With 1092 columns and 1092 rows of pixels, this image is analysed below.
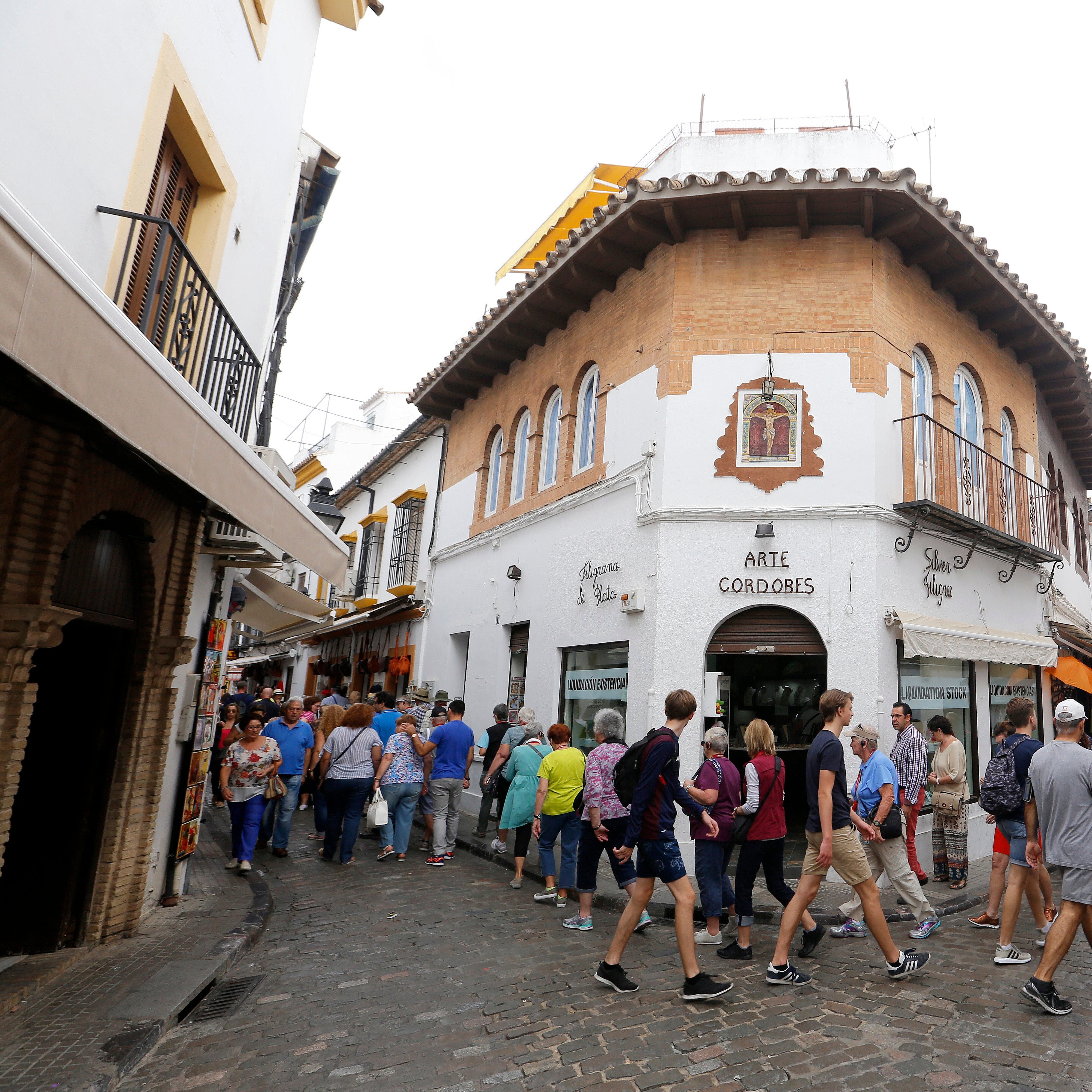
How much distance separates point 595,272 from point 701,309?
6.73ft

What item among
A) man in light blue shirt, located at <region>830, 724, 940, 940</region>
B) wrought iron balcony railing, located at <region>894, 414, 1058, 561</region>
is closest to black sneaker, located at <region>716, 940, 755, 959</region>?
man in light blue shirt, located at <region>830, 724, 940, 940</region>

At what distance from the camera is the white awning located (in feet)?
29.6

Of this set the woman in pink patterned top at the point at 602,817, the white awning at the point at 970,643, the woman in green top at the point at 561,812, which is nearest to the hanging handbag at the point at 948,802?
the white awning at the point at 970,643

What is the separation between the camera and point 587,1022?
4.59 meters

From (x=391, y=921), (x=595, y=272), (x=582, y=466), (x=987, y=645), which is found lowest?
(x=391, y=921)

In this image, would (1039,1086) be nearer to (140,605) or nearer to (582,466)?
(140,605)

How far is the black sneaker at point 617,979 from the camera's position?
5.05 meters

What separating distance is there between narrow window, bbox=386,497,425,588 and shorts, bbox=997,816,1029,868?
12767 mm

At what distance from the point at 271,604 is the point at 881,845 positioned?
8948 millimetres

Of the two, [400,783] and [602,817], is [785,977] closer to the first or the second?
[602,817]

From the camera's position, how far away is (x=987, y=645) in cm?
1020

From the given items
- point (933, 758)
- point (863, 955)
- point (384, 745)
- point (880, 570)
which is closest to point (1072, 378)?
point (880, 570)

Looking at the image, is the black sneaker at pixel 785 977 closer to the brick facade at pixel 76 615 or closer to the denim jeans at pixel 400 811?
the brick facade at pixel 76 615

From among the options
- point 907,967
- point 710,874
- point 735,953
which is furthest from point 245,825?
point 907,967
